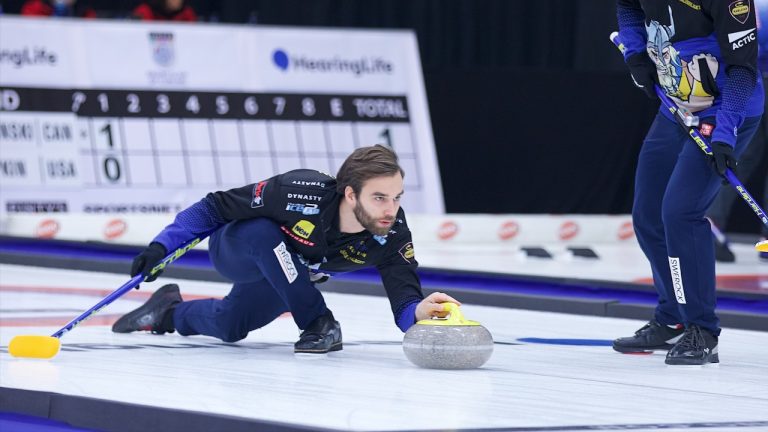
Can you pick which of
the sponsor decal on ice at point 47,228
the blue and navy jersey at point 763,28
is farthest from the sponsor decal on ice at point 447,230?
the blue and navy jersey at point 763,28

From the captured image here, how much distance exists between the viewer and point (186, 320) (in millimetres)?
4289

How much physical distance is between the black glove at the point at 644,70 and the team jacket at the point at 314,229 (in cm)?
90

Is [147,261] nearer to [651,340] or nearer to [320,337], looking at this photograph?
[320,337]

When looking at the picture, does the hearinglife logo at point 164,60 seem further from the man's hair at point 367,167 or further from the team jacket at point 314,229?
the man's hair at point 367,167

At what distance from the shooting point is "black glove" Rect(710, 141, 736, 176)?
377 cm

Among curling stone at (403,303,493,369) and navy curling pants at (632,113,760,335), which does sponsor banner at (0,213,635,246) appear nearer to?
navy curling pants at (632,113,760,335)

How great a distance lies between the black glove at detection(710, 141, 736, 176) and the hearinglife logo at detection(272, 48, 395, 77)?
5836 millimetres

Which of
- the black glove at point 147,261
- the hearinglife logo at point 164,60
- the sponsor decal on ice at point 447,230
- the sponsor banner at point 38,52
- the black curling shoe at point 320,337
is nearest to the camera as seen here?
the black glove at point 147,261

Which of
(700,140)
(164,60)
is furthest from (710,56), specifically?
(164,60)

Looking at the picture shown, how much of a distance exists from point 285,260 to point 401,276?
34 cm

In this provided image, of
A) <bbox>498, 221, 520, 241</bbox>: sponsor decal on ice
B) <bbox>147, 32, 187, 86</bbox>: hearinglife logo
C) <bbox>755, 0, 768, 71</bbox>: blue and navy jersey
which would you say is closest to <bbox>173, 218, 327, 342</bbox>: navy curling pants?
<bbox>755, 0, 768, 71</bbox>: blue and navy jersey

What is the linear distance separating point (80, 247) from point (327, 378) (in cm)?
429

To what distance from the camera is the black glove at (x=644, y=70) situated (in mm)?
4172

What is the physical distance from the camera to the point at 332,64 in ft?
31.0
